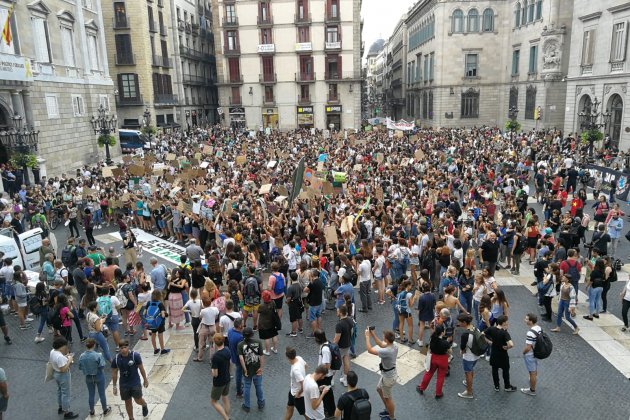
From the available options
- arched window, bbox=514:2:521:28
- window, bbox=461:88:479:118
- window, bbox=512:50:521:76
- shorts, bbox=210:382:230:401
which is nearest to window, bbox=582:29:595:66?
window, bbox=512:50:521:76

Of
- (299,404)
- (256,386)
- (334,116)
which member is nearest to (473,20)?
(334,116)

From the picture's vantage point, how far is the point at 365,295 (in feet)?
36.0

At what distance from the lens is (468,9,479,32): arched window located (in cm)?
4910

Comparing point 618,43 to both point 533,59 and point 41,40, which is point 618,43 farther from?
point 41,40

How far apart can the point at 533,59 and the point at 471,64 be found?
27.2ft

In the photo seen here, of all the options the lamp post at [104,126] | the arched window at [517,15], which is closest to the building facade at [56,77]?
the lamp post at [104,126]

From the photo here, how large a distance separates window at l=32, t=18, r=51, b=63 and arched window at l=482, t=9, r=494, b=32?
1555 inches

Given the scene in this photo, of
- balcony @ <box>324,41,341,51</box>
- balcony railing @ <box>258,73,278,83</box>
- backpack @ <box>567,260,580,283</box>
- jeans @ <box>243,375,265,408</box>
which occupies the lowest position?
jeans @ <box>243,375,265,408</box>

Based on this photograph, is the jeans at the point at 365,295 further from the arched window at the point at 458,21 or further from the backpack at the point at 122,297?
the arched window at the point at 458,21

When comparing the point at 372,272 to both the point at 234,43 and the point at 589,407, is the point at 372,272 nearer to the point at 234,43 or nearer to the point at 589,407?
the point at 589,407

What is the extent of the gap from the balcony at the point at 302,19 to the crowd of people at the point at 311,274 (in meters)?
36.4

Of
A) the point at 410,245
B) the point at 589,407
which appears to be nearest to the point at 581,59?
the point at 410,245

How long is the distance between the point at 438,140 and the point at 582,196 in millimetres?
16964

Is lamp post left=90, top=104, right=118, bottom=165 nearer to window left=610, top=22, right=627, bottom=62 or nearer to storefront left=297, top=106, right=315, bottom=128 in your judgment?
storefront left=297, top=106, right=315, bottom=128
